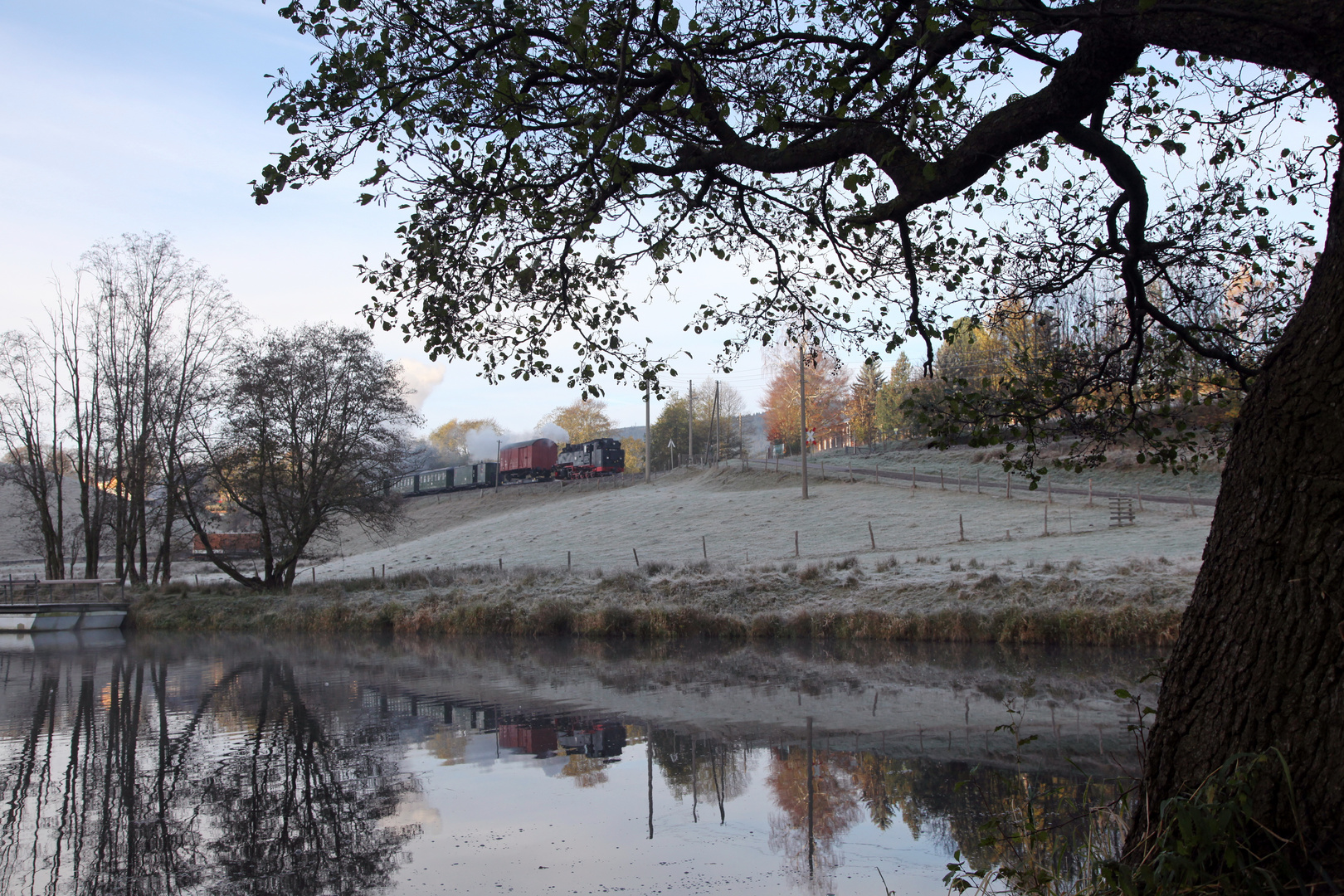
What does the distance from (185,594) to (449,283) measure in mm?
26618

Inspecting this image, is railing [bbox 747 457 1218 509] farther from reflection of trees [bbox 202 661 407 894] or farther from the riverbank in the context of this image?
reflection of trees [bbox 202 661 407 894]

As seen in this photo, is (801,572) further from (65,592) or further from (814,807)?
(65,592)

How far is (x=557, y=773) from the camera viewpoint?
26.8ft

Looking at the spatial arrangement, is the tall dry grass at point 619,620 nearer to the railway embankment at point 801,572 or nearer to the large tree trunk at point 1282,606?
the railway embankment at point 801,572

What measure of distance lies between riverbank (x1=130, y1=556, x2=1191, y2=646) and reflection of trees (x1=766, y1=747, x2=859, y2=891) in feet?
29.7

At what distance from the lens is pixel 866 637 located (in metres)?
17.4

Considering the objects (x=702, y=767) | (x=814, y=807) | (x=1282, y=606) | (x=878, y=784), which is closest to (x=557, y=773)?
(x=702, y=767)

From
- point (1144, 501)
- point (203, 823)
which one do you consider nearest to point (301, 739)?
point (203, 823)

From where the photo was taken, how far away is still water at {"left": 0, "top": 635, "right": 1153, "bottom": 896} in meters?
5.78

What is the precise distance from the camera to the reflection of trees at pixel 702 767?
288 inches

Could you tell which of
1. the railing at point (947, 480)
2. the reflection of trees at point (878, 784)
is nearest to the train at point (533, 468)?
the railing at point (947, 480)

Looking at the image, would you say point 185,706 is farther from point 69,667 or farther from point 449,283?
point 449,283

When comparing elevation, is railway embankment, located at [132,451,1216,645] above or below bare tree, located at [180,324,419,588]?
below

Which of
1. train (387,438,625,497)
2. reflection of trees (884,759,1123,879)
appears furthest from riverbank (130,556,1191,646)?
train (387,438,625,497)
